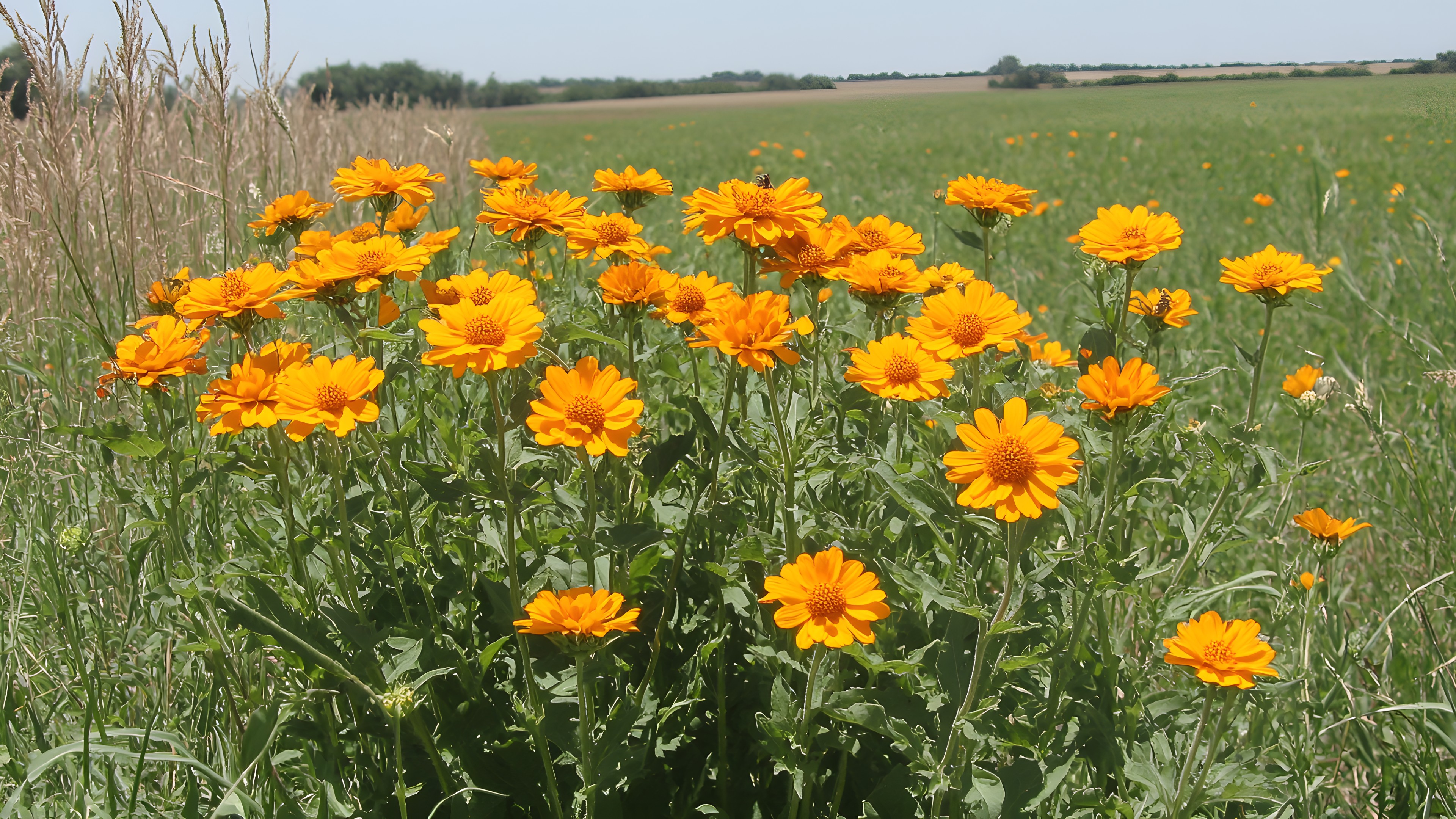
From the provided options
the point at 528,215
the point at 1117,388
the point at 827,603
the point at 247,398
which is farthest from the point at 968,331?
the point at 247,398

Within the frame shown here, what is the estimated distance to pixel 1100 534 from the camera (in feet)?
5.03

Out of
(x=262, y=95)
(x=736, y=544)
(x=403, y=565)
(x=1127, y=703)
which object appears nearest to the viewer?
(x=736, y=544)

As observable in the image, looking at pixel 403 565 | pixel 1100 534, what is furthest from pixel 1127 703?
pixel 403 565

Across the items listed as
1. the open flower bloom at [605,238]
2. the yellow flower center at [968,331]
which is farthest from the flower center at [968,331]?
the open flower bloom at [605,238]

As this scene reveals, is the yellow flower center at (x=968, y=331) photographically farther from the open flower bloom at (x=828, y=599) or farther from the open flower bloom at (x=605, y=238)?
the open flower bloom at (x=605, y=238)

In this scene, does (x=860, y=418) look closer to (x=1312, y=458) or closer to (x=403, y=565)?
(x=403, y=565)

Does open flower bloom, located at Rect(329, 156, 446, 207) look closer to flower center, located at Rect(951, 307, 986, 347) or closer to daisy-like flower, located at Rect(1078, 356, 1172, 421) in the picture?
flower center, located at Rect(951, 307, 986, 347)

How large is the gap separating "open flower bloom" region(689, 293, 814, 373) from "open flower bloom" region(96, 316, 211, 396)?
844 mm

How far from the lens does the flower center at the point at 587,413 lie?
1.26 meters

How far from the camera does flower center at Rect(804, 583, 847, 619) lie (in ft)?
3.91

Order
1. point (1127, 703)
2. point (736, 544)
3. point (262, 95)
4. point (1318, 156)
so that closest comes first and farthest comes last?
point (736, 544) < point (1127, 703) < point (262, 95) < point (1318, 156)

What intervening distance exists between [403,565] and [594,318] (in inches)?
24.4

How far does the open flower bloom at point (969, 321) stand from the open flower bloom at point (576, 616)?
0.60m

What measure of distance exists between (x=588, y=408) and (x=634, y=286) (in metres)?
0.40
